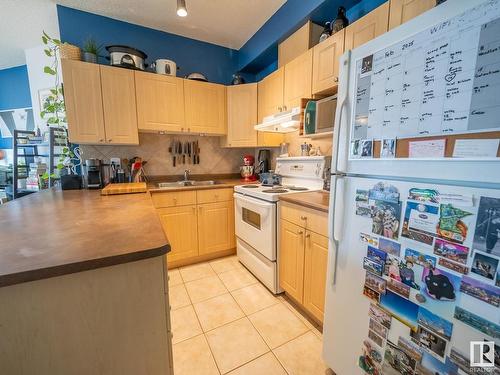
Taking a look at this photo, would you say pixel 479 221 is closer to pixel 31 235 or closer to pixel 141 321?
pixel 141 321

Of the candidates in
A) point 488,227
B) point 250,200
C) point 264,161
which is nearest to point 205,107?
point 264,161

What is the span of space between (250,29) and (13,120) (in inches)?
196

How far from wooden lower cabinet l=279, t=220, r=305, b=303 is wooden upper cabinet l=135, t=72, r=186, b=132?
179 centimetres

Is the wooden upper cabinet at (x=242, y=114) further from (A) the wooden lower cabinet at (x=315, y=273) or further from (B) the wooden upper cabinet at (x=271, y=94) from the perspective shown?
(A) the wooden lower cabinet at (x=315, y=273)

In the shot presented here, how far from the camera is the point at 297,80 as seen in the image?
2.05 meters

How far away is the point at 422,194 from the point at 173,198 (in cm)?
213

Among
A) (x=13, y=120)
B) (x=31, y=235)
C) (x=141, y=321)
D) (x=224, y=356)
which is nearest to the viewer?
(x=141, y=321)

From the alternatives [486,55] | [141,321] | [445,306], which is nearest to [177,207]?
[141,321]

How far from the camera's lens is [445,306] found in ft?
2.29

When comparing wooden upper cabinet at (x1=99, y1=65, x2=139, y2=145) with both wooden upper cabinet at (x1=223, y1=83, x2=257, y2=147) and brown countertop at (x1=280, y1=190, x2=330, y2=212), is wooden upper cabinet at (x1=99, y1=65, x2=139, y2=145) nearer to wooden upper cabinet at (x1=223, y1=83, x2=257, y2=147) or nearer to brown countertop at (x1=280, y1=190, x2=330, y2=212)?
wooden upper cabinet at (x1=223, y1=83, x2=257, y2=147)

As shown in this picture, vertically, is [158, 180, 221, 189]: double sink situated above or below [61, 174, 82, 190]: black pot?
below

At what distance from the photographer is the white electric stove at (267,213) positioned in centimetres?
186

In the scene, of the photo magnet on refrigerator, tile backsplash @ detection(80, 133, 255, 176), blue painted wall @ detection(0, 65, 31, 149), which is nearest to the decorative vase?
tile backsplash @ detection(80, 133, 255, 176)

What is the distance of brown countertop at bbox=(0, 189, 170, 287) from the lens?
Answer: 613 mm
